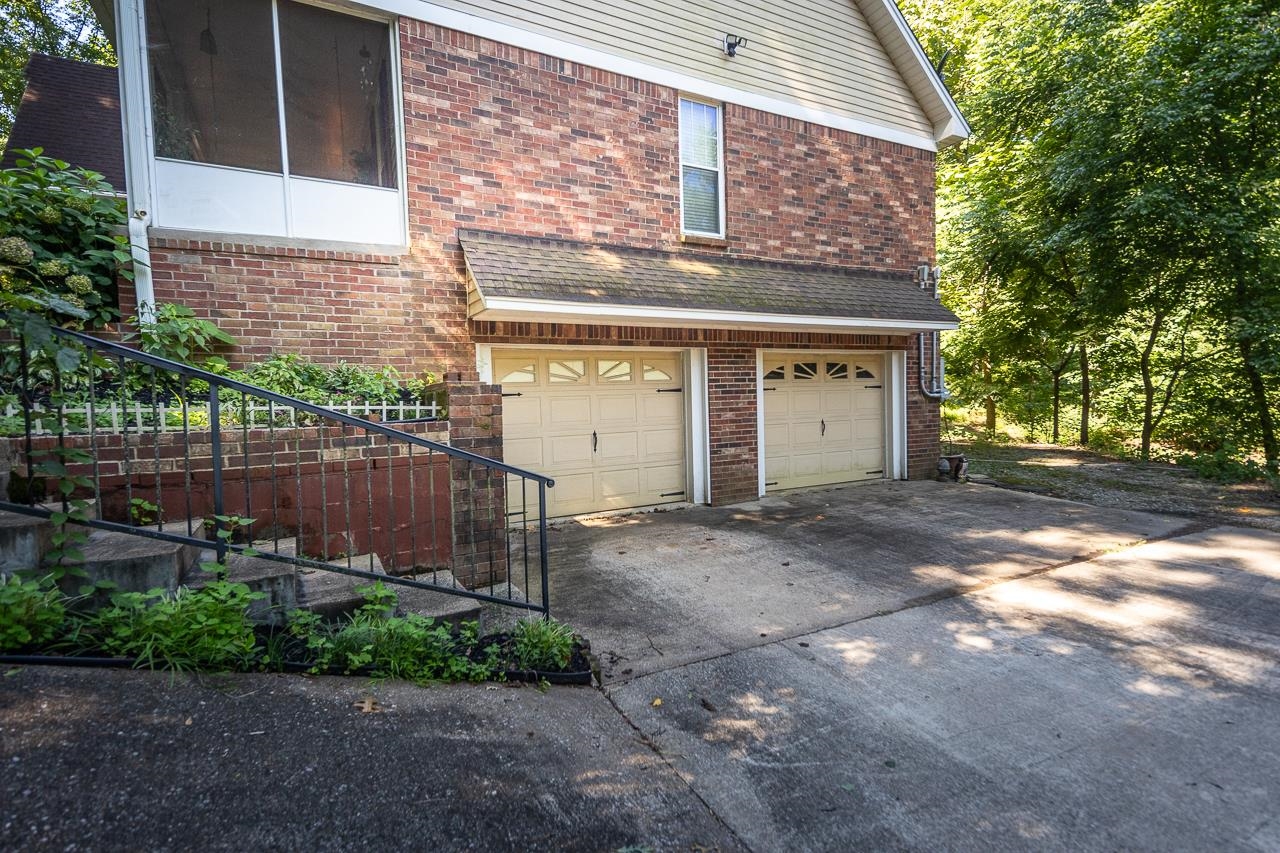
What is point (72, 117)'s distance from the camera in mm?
9633

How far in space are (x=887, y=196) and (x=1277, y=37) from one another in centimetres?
479

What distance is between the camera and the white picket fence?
10.1ft

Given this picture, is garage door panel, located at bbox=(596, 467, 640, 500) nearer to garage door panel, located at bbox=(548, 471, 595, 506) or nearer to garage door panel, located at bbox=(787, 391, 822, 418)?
garage door panel, located at bbox=(548, 471, 595, 506)

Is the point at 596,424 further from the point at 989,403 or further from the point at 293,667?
the point at 989,403

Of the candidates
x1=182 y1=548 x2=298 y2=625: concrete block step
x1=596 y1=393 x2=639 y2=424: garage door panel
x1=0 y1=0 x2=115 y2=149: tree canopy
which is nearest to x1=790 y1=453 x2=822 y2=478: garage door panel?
x1=596 y1=393 x2=639 y2=424: garage door panel

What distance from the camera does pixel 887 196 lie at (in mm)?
9039

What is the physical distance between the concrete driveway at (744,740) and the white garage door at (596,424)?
8.46ft

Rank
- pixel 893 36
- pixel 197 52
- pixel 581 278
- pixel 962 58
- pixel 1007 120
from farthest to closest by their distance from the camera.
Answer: pixel 962 58, pixel 1007 120, pixel 893 36, pixel 581 278, pixel 197 52

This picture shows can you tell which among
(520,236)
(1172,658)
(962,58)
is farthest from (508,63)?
(962,58)

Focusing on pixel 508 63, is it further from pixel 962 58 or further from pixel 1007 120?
pixel 962 58

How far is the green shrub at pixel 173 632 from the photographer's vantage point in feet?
8.13

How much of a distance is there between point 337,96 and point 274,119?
0.64 m

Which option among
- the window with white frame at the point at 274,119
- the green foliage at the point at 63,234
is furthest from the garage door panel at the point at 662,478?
the green foliage at the point at 63,234

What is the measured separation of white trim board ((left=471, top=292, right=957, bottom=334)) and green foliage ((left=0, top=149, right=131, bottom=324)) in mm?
2938
